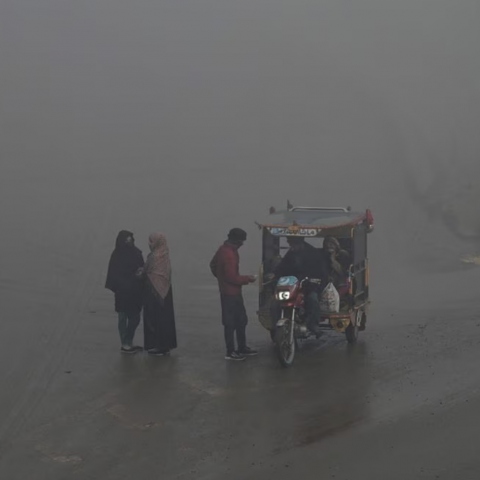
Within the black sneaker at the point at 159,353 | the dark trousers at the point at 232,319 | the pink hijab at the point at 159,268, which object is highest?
the pink hijab at the point at 159,268

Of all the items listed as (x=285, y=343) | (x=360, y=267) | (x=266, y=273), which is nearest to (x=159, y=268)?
(x=266, y=273)

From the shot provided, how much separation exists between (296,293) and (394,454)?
3.43m

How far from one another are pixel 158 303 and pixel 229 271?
0.93m

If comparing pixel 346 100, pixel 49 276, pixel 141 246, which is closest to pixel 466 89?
pixel 346 100

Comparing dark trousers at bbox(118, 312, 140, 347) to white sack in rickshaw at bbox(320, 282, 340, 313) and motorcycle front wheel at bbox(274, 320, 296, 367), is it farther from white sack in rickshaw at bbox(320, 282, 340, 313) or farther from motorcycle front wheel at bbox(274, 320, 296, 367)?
white sack in rickshaw at bbox(320, 282, 340, 313)

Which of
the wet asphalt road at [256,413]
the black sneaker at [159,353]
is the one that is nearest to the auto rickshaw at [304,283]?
the wet asphalt road at [256,413]

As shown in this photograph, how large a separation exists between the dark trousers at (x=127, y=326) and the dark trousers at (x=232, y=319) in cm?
107

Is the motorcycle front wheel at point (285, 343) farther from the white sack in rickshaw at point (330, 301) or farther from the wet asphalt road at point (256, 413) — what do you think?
the white sack in rickshaw at point (330, 301)

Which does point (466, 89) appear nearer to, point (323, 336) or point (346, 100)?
point (346, 100)

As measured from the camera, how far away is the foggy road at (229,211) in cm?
772

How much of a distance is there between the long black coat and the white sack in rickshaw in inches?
78.3

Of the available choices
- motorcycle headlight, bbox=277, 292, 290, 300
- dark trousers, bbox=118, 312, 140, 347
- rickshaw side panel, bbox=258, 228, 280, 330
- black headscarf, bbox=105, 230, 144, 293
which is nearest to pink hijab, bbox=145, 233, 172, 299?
black headscarf, bbox=105, 230, 144, 293

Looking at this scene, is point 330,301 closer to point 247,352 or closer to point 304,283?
point 304,283

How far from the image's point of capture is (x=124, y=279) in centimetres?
1092
